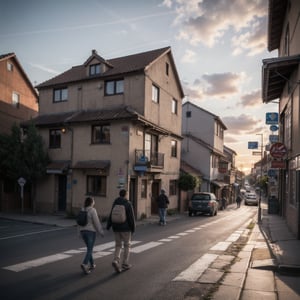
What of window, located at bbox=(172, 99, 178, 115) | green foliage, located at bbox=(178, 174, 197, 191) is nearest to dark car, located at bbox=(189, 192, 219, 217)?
green foliage, located at bbox=(178, 174, 197, 191)

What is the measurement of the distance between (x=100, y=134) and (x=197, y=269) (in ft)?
46.9

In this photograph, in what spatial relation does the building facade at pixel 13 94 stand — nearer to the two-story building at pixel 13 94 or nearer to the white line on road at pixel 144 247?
the two-story building at pixel 13 94

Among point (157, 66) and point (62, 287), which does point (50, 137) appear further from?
point (62, 287)

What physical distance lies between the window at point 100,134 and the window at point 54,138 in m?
2.98

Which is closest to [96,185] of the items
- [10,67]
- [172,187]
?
[172,187]

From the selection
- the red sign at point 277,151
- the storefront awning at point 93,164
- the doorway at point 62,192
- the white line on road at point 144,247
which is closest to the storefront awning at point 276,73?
the red sign at point 277,151

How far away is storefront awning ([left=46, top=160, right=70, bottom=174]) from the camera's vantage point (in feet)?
69.0

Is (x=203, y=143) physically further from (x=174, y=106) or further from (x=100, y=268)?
(x=100, y=268)

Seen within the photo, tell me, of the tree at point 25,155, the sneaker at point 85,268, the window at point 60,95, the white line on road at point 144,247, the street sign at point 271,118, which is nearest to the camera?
the sneaker at point 85,268

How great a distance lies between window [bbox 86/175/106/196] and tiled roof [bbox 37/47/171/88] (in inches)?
259

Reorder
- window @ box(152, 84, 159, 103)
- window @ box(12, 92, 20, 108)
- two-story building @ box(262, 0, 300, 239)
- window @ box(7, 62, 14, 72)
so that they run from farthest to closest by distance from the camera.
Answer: window @ box(12, 92, 20, 108), window @ box(7, 62, 14, 72), window @ box(152, 84, 159, 103), two-story building @ box(262, 0, 300, 239)

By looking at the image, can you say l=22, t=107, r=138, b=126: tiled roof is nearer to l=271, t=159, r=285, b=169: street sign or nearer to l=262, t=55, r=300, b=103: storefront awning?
l=262, t=55, r=300, b=103: storefront awning

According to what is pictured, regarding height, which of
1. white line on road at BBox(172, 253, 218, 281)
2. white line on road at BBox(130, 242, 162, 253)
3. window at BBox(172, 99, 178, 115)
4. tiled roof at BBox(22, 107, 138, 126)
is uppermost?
window at BBox(172, 99, 178, 115)

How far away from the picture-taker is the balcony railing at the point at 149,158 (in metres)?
20.1
